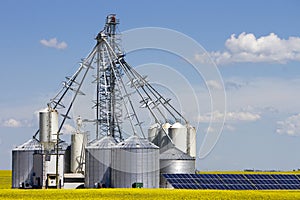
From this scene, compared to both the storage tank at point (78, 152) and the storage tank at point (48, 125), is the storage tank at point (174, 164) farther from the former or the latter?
the storage tank at point (48, 125)

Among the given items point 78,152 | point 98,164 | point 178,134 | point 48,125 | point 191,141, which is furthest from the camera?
point 191,141

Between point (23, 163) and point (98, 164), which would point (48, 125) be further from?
point (98, 164)

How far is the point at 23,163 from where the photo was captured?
368ft

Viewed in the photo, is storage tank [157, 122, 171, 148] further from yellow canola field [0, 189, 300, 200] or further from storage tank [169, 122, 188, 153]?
yellow canola field [0, 189, 300, 200]

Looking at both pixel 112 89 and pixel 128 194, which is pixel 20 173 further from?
pixel 128 194

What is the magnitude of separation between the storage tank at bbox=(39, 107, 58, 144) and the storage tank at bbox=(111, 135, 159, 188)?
11435 millimetres

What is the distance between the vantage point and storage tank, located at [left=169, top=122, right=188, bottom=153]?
11544 centimetres

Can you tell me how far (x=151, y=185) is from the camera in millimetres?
102375

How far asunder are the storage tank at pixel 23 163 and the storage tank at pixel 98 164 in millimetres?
10144

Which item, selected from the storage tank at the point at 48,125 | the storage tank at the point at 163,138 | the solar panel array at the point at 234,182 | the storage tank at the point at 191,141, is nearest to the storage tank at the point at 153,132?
the storage tank at the point at 163,138

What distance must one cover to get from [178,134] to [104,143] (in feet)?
49.9

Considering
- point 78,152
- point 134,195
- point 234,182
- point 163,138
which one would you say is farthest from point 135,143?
point 134,195

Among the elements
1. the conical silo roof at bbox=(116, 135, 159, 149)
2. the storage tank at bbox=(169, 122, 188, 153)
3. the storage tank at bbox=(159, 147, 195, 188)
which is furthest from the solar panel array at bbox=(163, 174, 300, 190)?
the storage tank at bbox=(169, 122, 188, 153)

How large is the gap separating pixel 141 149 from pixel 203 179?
11.3 m
